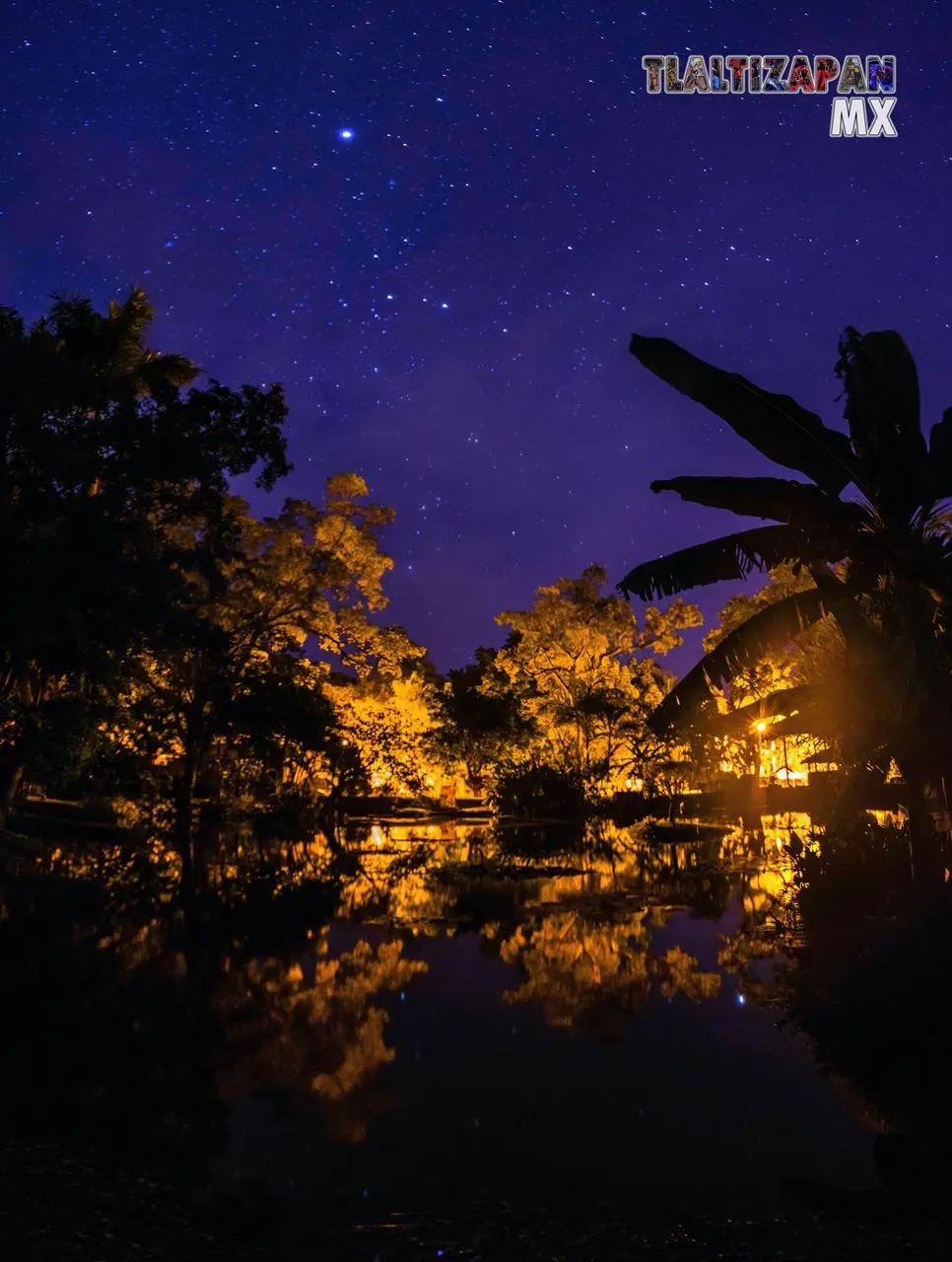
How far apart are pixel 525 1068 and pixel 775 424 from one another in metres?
7.05

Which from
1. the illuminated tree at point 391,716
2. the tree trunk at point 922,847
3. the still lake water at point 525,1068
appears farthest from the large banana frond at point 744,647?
the illuminated tree at point 391,716

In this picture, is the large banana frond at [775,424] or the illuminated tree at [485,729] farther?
the illuminated tree at [485,729]

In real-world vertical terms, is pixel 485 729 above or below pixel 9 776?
above

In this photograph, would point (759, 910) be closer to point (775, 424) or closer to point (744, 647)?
point (744, 647)

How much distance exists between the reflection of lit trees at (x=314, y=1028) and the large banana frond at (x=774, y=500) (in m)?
6.29

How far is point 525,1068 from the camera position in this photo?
732 centimetres

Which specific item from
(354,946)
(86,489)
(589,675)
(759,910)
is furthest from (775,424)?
(589,675)

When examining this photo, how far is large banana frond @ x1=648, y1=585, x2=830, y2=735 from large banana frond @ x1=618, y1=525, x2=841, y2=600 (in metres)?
0.56

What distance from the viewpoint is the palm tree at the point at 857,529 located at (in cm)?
950

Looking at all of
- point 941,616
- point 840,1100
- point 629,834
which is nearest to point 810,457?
point 941,616

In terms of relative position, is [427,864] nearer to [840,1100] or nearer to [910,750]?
[910,750]

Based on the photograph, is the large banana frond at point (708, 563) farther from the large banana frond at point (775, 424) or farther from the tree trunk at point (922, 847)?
the tree trunk at point (922, 847)

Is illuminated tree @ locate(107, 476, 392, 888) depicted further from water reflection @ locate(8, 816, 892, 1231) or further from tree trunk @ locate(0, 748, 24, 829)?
water reflection @ locate(8, 816, 892, 1231)

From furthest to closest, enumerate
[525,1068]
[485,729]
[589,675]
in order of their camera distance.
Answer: [485,729]
[589,675]
[525,1068]
